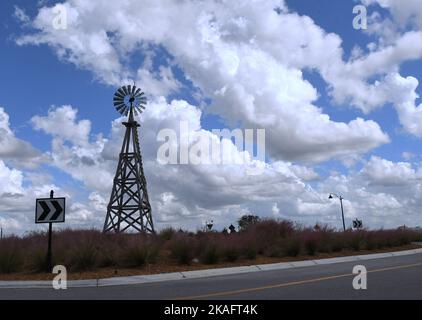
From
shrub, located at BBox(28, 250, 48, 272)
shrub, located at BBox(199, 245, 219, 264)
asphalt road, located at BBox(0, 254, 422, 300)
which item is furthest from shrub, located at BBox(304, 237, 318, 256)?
shrub, located at BBox(28, 250, 48, 272)

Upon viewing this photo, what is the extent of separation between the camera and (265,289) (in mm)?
12836

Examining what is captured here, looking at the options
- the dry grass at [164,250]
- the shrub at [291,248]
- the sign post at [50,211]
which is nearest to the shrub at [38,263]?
the dry grass at [164,250]

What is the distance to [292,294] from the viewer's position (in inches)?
464

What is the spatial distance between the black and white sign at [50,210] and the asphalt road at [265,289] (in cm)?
311

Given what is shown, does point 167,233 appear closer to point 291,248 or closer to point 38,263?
point 291,248

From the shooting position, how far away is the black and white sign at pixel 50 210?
16.6m

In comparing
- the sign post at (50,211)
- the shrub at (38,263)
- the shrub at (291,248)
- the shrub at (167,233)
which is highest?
the sign post at (50,211)

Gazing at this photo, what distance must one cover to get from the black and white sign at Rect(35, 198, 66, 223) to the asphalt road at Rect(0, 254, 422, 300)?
122 inches

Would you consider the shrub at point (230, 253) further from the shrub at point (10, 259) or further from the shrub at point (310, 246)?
the shrub at point (10, 259)

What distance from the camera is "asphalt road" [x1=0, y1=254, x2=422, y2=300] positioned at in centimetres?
1162
